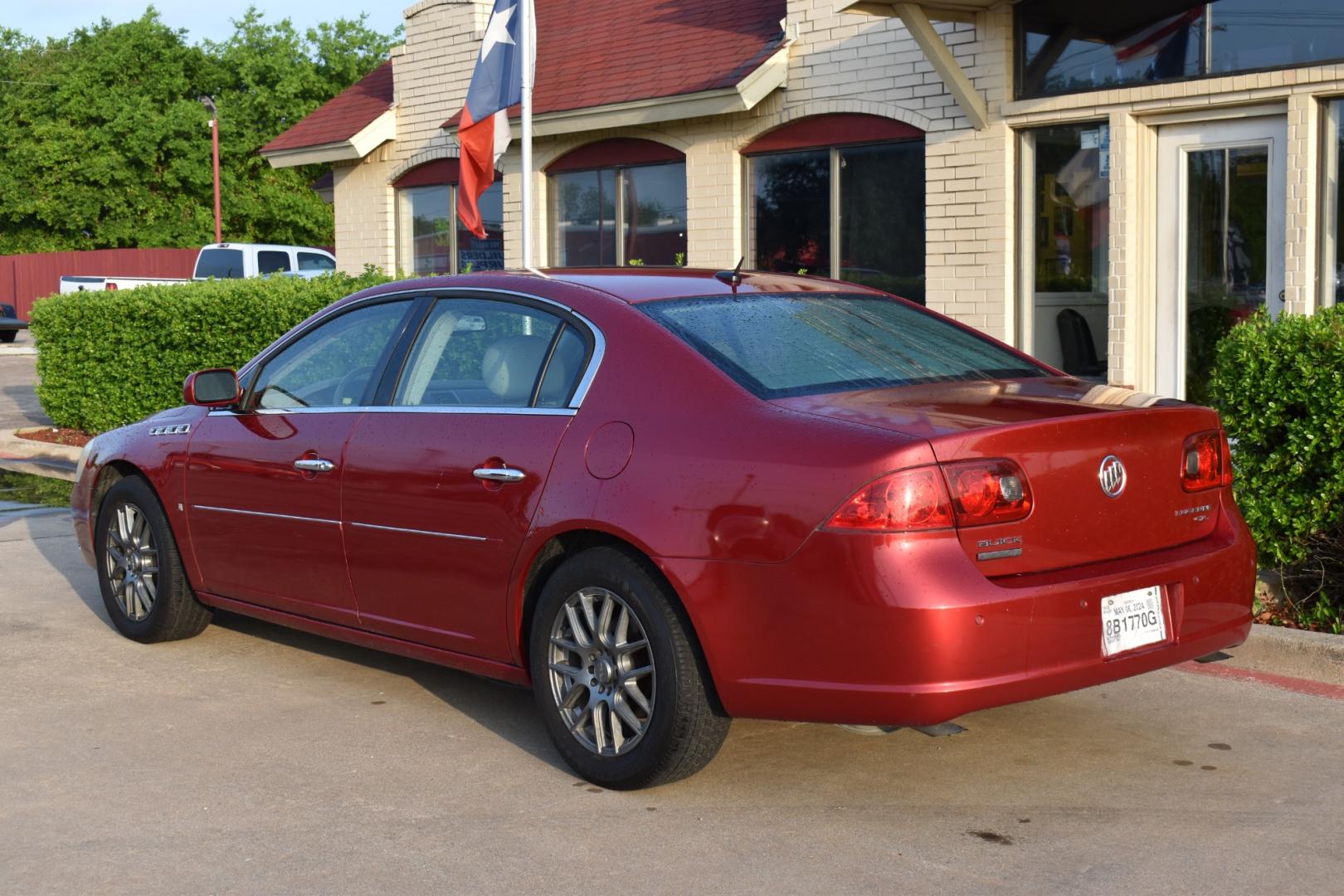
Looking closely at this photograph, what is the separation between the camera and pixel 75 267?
160 feet

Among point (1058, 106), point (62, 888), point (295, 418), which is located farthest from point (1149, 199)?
point (62, 888)

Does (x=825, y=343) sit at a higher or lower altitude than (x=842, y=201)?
lower

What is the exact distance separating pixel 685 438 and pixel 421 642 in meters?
1.46

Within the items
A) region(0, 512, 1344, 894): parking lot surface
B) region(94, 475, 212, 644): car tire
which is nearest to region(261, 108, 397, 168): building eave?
region(94, 475, 212, 644): car tire

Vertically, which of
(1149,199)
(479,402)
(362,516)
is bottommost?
(362,516)

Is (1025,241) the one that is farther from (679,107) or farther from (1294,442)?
(1294,442)

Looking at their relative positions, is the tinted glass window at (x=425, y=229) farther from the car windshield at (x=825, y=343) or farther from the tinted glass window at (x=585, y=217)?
the car windshield at (x=825, y=343)

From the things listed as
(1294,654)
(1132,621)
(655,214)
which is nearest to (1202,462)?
(1132,621)

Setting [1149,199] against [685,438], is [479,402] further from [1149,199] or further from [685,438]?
[1149,199]

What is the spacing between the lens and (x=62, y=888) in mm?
4176

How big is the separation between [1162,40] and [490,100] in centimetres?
522

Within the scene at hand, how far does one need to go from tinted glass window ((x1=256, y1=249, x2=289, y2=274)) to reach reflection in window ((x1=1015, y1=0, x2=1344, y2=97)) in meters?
19.5

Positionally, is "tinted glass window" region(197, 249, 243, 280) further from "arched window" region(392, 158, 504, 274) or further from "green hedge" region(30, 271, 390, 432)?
"green hedge" region(30, 271, 390, 432)

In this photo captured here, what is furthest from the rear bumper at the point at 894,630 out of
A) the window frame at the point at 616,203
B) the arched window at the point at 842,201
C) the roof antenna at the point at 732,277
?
the window frame at the point at 616,203
